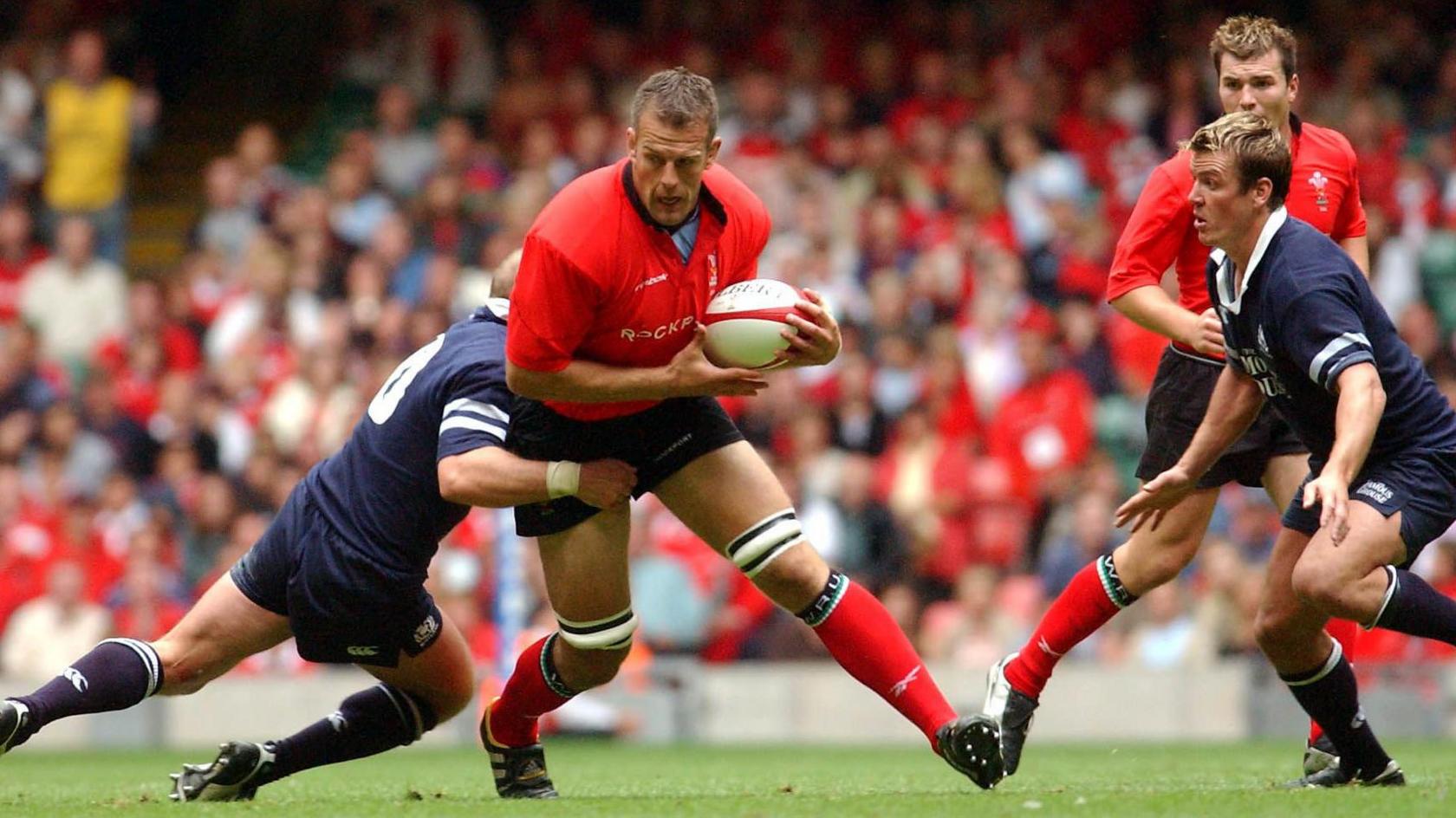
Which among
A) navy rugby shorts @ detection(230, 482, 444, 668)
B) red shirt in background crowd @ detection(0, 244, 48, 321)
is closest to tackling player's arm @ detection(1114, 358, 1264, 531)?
navy rugby shorts @ detection(230, 482, 444, 668)

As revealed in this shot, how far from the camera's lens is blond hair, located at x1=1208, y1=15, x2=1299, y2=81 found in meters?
6.55

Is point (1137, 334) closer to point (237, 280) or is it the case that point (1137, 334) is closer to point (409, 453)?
point (237, 280)

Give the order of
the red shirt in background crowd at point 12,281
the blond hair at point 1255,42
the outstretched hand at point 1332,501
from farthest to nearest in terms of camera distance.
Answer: the red shirt in background crowd at point 12,281 < the blond hair at point 1255,42 < the outstretched hand at point 1332,501

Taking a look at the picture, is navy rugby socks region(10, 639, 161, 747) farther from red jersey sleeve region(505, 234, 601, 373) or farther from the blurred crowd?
the blurred crowd

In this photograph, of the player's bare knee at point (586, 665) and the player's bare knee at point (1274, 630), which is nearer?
the player's bare knee at point (1274, 630)

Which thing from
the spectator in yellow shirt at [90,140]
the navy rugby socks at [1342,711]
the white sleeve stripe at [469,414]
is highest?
the spectator in yellow shirt at [90,140]

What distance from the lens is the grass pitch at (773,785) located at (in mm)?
5516

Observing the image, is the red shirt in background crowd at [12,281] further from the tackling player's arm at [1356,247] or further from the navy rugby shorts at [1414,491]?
the navy rugby shorts at [1414,491]

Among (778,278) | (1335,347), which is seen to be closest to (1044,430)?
(778,278)

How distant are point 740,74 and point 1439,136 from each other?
197 inches

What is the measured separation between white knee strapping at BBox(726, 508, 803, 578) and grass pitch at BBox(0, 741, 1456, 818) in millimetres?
659

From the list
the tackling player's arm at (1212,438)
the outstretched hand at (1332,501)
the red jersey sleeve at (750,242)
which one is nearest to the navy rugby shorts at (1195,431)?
the tackling player's arm at (1212,438)

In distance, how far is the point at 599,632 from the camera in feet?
20.6

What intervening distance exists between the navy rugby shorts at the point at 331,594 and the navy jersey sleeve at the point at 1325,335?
2.52 m
